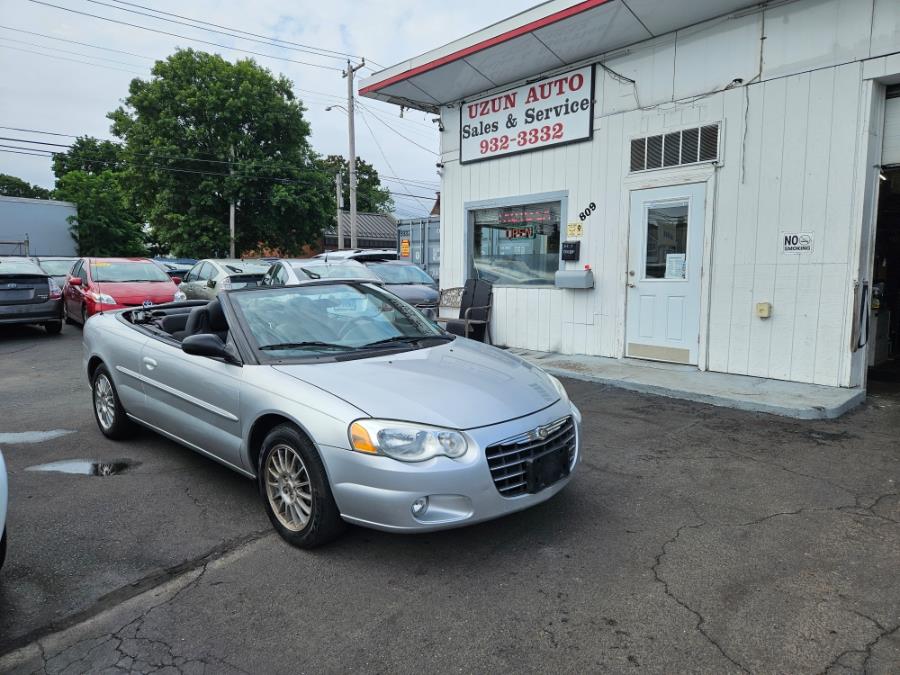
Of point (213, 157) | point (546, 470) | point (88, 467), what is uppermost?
point (213, 157)

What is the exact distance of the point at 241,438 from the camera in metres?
3.57

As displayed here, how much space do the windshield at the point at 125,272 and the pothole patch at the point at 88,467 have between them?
8.06 m

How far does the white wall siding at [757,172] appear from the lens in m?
6.32

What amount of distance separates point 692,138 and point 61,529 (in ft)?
24.5

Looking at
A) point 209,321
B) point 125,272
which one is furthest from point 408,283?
point 209,321

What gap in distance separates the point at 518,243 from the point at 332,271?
3.32 m

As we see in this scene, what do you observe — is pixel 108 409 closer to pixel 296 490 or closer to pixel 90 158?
pixel 296 490

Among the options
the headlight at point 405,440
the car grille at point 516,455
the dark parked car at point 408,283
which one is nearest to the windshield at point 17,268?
the dark parked car at point 408,283

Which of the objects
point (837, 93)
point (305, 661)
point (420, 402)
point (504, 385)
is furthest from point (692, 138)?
point (305, 661)

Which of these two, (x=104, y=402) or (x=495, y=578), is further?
(x=104, y=402)

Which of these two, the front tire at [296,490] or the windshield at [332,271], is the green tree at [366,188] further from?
the front tire at [296,490]

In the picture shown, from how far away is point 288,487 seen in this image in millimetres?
3309

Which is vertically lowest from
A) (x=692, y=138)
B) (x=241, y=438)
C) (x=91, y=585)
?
(x=91, y=585)

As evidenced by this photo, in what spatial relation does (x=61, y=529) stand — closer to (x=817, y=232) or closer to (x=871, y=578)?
(x=871, y=578)
